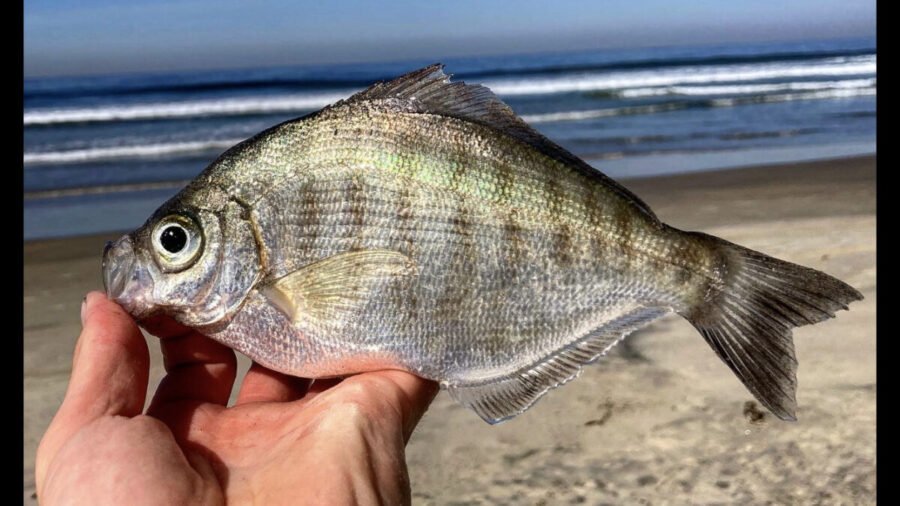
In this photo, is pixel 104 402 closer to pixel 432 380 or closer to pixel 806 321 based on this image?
pixel 432 380

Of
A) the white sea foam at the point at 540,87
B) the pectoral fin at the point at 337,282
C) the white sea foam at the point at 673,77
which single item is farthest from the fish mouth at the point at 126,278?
the white sea foam at the point at 673,77

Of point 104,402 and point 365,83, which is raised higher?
point 365,83

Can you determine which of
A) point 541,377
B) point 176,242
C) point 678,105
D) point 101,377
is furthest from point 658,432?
point 678,105

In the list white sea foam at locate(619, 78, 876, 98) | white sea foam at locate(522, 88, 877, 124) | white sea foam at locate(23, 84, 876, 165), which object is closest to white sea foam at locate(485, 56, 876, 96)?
white sea foam at locate(619, 78, 876, 98)

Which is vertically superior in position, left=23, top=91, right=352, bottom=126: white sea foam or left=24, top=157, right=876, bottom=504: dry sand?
left=23, top=91, right=352, bottom=126: white sea foam

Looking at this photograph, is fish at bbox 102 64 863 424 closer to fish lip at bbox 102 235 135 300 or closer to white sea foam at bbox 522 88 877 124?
fish lip at bbox 102 235 135 300

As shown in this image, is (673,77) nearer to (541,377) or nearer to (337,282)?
(541,377)
